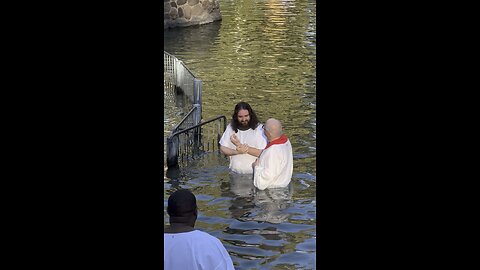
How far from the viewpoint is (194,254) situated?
4430 millimetres

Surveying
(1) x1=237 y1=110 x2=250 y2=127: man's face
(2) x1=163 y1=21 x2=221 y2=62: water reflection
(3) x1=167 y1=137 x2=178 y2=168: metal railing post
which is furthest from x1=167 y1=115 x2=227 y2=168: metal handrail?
(2) x1=163 y1=21 x2=221 y2=62: water reflection

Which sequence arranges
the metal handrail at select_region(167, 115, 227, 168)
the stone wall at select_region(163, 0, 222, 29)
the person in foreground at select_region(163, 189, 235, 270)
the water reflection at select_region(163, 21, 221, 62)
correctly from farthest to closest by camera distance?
the stone wall at select_region(163, 0, 222, 29)
the water reflection at select_region(163, 21, 221, 62)
the metal handrail at select_region(167, 115, 227, 168)
the person in foreground at select_region(163, 189, 235, 270)

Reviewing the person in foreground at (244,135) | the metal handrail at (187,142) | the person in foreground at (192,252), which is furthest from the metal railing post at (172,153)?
the person in foreground at (192,252)

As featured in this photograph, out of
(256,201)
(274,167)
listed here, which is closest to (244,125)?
(274,167)

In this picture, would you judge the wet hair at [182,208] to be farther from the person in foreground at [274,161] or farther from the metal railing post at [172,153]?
the metal railing post at [172,153]

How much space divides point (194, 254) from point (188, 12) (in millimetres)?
26988

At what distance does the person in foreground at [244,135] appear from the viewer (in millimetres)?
10320

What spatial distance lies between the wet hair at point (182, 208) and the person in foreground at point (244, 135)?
221 inches

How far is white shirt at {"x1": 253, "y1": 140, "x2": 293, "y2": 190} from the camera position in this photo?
9.82m

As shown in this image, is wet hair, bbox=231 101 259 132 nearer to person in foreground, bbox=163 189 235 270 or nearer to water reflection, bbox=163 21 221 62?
person in foreground, bbox=163 189 235 270

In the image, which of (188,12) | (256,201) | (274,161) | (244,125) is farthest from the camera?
(188,12)

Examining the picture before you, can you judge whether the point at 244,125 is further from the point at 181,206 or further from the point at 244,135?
the point at 181,206

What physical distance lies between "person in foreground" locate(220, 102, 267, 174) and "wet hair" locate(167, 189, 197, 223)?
561 cm
